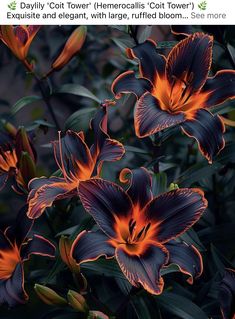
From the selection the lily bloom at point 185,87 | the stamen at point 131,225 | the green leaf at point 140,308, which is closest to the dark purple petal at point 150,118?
the lily bloom at point 185,87

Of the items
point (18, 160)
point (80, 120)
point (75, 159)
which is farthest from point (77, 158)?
point (80, 120)

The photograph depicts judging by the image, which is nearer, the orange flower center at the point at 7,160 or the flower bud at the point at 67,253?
the flower bud at the point at 67,253

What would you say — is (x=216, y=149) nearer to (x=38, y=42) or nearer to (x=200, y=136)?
(x=200, y=136)

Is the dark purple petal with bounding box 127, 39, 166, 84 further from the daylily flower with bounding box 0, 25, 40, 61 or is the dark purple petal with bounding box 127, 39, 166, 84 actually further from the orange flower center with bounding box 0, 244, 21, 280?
the orange flower center with bounding box 0, 244, 21, 280

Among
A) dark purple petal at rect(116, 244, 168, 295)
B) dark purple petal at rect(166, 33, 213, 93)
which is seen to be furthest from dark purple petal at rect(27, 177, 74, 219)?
dark purple petal at rect(166, 33, 213, 93)

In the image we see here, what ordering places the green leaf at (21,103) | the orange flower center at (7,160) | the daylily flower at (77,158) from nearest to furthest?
the daylily flower at (77,158)
the orange flower center at (7,160)
the green leaf at (21,103)

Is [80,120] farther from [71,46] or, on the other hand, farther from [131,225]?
[131,225]

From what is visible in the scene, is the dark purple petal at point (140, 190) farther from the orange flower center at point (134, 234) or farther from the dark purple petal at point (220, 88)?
the dark purple petal at point (220, 88)
